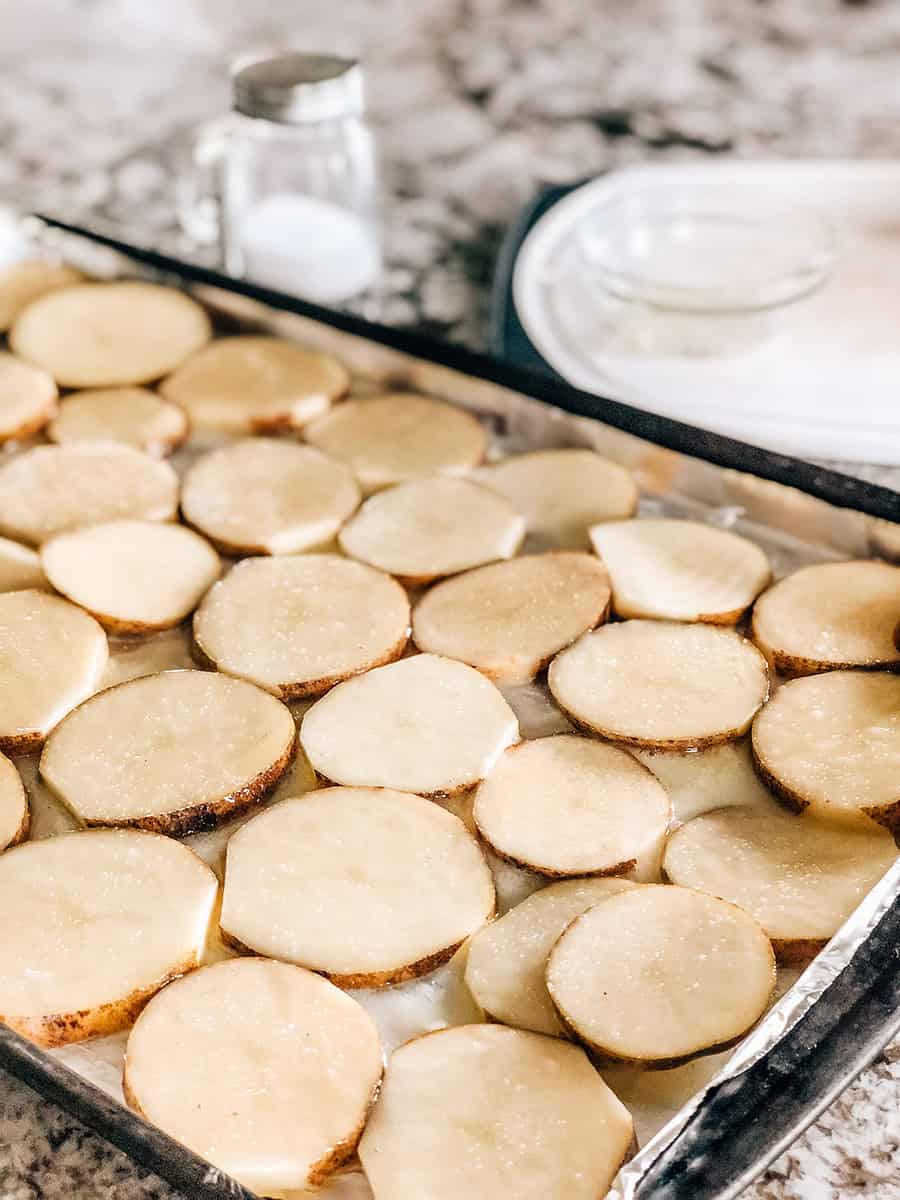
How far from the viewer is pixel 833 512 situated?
1098 millimetres

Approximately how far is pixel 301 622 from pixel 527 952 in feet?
1.22

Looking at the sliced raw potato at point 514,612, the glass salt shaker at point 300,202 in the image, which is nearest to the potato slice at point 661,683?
the sliced raw potato at point 514,612

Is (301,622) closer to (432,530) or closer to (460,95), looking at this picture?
(432,530)

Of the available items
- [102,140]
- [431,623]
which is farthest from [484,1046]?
[102,140]

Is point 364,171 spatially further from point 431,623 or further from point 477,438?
point 431,623

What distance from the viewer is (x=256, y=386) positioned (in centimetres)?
134

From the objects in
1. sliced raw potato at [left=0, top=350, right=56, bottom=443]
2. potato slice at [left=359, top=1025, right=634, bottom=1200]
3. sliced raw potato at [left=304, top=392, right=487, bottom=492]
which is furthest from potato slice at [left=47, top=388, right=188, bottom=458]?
potato slice at [left=359, top=1025, right=634, bottom=1200]

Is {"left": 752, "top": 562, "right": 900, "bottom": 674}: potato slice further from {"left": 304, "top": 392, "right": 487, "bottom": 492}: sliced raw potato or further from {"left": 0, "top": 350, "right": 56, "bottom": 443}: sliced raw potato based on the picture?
{"left": 0, "top": 350, "right": 56, "bottom": 443}: sliced raw potato

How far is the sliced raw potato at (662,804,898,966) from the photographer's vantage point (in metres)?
0.84

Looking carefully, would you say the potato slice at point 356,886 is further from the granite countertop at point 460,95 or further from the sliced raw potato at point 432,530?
the granite countertop at point 460,95

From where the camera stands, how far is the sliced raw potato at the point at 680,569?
109cm

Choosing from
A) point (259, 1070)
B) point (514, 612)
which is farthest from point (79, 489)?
point (259, 1070)

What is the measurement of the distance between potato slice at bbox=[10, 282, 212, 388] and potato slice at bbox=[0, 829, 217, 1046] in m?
0.63

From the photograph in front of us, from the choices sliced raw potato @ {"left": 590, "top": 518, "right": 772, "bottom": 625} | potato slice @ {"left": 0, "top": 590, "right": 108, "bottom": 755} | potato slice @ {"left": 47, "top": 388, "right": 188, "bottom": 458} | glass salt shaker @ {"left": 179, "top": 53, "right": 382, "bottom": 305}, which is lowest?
potato slice @ {"left": 0, "top": 590, "right": 108, "bottom": 755}
